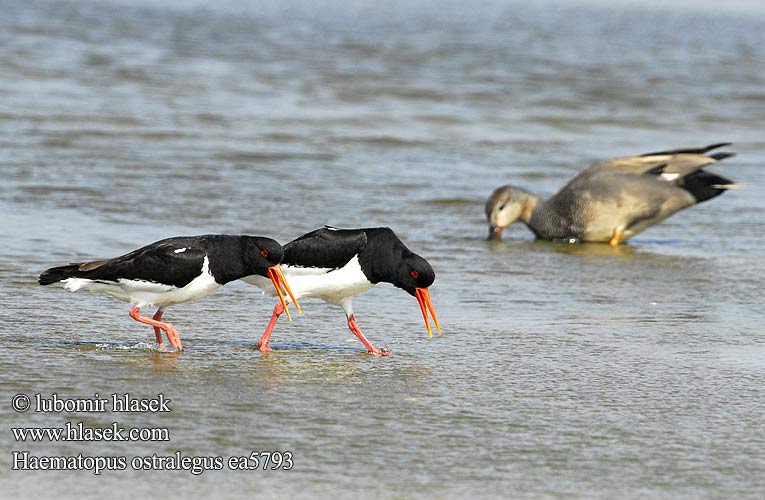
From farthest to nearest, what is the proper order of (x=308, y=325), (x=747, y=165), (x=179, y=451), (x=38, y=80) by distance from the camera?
(x=38, y=80) → (x=747, y=165) → (x=308, y=325) → (x=179, y=451)

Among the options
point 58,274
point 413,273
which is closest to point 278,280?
point 413,273

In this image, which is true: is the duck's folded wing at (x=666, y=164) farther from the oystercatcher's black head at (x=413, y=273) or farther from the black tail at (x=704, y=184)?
the oystercatcher's black head at (x=413, y=273)

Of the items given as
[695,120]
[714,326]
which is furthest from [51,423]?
[695,120]

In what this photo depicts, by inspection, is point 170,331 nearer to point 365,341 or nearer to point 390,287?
point 365,341

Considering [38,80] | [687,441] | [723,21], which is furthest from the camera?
[723,21]

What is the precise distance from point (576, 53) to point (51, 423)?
24423mm

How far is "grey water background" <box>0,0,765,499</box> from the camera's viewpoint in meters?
5.19

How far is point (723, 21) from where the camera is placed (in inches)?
1677

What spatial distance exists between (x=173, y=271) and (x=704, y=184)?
6.12 meters

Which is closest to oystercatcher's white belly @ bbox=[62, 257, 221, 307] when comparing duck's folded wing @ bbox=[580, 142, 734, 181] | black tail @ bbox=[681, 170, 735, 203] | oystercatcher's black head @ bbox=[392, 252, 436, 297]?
oystercatcher's black head @ bbox=[392, 252, 436, 297]

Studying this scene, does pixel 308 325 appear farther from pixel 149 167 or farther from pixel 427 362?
pixel 149 167

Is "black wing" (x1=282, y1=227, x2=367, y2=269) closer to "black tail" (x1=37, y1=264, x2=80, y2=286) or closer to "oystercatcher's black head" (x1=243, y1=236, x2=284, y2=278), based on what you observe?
"oystercatcher's black head" (x1=243, y1=236, x2=284, y2=278)

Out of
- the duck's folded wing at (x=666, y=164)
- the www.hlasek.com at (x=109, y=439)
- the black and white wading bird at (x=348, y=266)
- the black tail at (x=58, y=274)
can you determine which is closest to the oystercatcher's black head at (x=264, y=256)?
the black and white wading bird at (x=348, y=266)

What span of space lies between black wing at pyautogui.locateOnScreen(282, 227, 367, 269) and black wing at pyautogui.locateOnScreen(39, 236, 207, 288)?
525 mm
